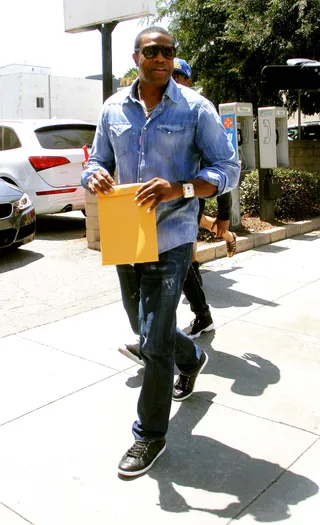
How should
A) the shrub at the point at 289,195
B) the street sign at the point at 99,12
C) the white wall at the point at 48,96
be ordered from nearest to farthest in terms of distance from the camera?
the street sign at the point at 99,12 < the shrub at the point at 289,195 < the white wall at the point at 48,96

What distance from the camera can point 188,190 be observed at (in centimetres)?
266

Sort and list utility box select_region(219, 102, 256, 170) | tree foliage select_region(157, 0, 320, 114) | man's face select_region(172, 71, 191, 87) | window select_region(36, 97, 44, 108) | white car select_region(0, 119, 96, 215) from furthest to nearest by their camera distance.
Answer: window select_region(36, 97, 44, 108)
tree foliage select_region(157, 0, 320, 114)
white car select_region(0, 119, 96, 215)
utility box select_region(219, 102, 256, 170)
man's face select_region(172, 71, 191, 87)

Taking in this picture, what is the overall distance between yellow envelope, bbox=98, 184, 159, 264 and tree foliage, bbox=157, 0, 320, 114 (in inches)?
341

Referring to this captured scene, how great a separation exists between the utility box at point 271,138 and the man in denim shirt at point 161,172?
614cm

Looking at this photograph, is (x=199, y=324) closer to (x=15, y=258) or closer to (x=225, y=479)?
(x=225, y=479)

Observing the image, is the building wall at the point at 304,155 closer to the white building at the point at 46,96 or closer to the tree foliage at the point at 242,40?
the tree foliage at the point at 242,40

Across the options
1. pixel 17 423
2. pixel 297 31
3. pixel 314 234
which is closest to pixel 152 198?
pixel 17 423

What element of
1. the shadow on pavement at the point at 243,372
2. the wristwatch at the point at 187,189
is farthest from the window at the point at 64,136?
the wristwatch at the point at 187,189

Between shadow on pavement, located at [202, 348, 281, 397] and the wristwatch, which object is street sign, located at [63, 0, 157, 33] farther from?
the wristwatch

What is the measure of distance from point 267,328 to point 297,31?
25.7ft

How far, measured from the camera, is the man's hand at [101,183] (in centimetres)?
270

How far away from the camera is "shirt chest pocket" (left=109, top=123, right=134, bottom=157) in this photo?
112 inches

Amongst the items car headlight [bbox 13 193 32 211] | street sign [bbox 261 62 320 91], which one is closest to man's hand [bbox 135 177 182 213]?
street sign [bbox 261 62 320 91]

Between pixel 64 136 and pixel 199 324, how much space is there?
16.8 feet
